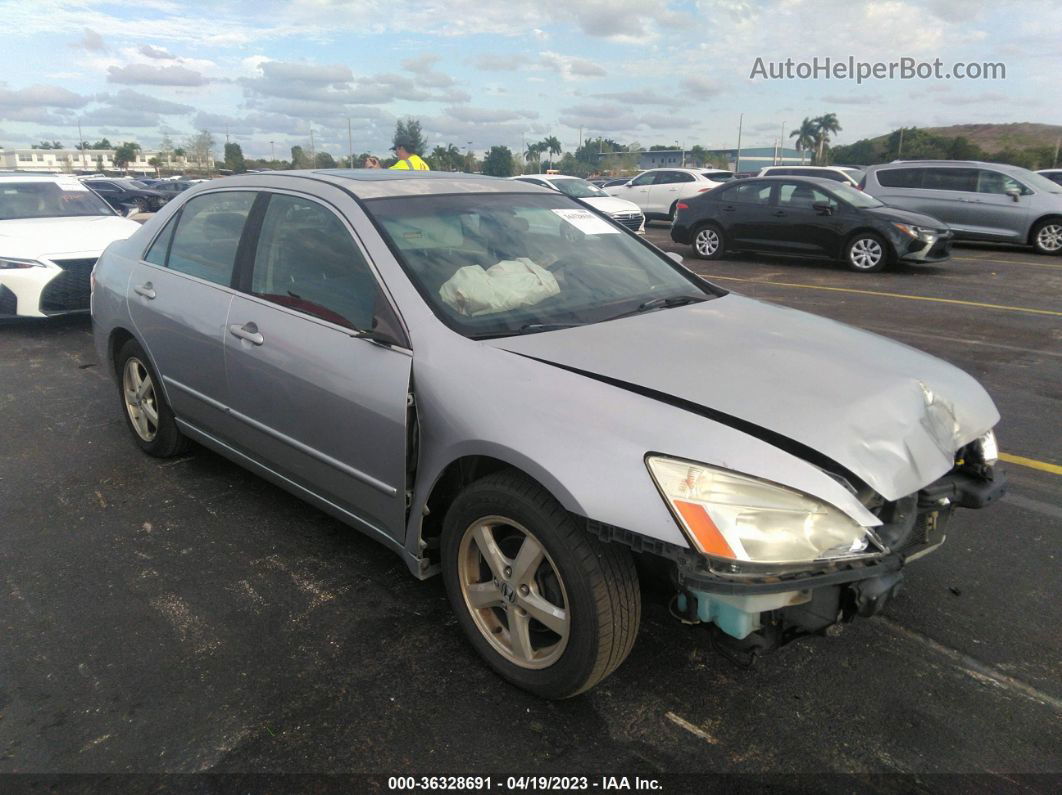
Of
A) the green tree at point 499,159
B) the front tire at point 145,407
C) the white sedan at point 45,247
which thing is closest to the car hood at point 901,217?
the white sedan at point 45,247

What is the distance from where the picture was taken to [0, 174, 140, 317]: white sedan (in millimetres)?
7371

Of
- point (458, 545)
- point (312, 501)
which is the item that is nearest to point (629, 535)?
point (458, 545)

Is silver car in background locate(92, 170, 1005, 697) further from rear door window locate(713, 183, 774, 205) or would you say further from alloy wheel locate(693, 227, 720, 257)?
alloy wheel locate(693, 227, 720, 257)

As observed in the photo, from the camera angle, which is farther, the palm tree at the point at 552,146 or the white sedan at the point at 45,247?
the palm tree at the point at 552,146

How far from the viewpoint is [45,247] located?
7570 mm

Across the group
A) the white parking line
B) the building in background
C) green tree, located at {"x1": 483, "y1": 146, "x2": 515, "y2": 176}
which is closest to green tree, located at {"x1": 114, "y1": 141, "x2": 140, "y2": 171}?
the building in background

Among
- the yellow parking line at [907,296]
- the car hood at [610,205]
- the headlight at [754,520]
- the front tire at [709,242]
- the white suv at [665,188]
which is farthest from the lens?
the white suv at [665,188]

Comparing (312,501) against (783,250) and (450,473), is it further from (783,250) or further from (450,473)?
(783,250)

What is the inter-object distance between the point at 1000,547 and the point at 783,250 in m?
10.0

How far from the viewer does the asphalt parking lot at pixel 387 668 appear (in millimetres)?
2219

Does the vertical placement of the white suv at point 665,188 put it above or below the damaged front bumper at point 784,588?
above

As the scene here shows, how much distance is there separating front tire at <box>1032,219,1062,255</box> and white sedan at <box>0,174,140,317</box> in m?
14.8

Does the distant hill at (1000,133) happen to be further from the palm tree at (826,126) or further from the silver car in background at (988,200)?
the silver car in background at (988,200)

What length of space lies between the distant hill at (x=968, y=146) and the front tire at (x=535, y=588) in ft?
147
